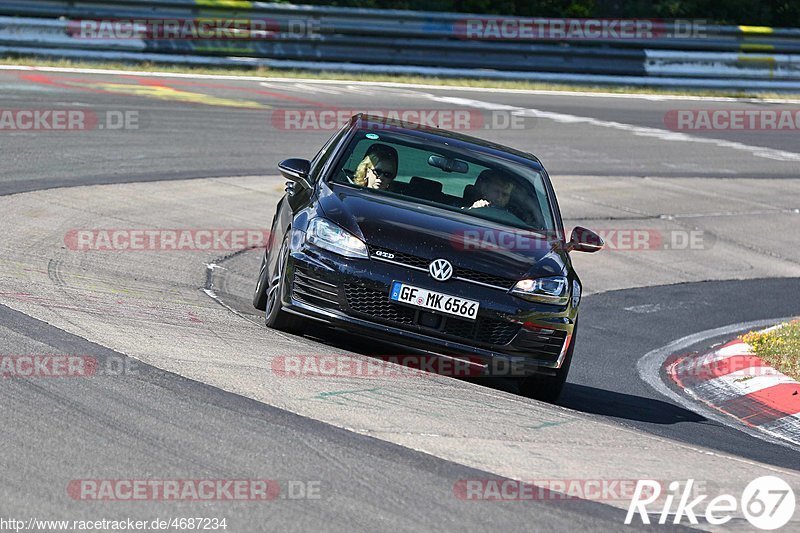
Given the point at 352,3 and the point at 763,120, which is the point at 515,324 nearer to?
the point at 763,120

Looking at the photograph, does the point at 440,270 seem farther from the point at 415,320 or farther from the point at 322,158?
the point at 322,158

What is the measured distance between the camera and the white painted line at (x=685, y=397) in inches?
308

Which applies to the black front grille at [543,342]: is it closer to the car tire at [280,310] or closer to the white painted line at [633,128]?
the car tire at [280,310]

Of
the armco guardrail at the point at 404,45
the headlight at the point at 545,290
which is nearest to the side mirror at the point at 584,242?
the headlight at the point at 545,290

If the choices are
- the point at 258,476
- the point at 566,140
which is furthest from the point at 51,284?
the point at 566,140

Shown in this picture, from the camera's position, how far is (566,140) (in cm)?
2059

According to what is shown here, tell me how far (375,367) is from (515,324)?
2.81ft

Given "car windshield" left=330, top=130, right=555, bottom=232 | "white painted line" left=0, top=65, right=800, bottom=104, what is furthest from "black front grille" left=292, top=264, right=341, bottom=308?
"white painted line" left=0, top=65, right=800, bottom=104

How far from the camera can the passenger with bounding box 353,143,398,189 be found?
8.48m

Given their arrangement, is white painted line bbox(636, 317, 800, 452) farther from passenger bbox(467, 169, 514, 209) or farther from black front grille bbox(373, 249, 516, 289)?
black front grille bbox(373, 249, 516, 289)

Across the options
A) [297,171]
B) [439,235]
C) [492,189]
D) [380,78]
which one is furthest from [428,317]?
[380,78]

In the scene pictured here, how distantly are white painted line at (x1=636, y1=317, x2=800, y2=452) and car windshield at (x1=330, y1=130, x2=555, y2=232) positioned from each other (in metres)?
1.51

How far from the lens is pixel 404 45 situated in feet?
83.6

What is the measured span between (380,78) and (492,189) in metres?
16.7
